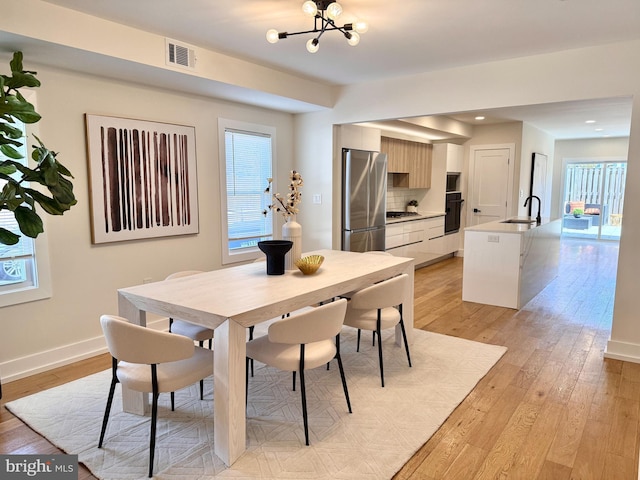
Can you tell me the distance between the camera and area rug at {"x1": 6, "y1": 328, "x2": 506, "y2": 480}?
2068mm

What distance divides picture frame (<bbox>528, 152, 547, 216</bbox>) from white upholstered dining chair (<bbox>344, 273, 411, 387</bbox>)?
574 cm

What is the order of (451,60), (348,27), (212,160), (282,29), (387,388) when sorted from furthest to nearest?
(212,160), (451,60), (282,29), (387,388), (348,27)

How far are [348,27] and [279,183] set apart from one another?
281cm

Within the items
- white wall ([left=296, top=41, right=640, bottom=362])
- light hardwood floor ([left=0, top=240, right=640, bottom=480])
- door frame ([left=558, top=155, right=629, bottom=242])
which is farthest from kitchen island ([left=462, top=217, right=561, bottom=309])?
door frame ([left=558, top=155, right=629, bottom=242])

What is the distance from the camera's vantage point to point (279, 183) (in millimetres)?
5164

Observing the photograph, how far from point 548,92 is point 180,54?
123 inches

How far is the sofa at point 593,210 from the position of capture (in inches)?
393

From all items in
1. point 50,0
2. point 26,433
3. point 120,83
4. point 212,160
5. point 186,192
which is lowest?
point 26,433

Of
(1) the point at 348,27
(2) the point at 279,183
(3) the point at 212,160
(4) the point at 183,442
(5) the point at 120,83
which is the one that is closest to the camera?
(4) the point at 183,442

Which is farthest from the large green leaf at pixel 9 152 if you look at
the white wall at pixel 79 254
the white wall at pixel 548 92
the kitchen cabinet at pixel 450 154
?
the kitchen cabinet at pixel 450 154

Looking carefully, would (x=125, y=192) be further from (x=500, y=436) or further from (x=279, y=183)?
(x=500, y=436)

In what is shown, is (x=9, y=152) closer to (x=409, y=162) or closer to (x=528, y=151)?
(x=409, y=162)

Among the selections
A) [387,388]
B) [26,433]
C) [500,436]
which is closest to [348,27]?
[387,388]

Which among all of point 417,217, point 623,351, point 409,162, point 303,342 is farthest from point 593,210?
point 303,342
